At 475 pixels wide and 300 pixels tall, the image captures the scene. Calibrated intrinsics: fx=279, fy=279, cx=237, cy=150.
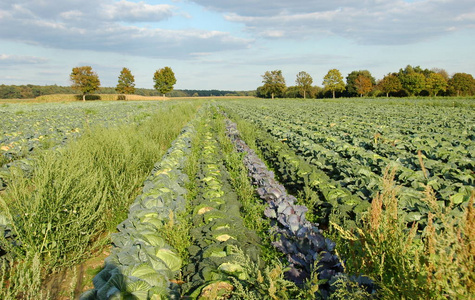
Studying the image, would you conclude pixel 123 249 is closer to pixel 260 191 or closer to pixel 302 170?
pixel 260 191

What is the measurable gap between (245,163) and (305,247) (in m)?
3.71

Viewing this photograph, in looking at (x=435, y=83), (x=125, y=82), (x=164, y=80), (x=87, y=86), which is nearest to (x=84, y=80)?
(x=87, y=86)

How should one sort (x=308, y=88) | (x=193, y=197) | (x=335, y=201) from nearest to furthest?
1. (x=335, y=201)
2. (x=193, y=197)
3. (x=308, y=88)

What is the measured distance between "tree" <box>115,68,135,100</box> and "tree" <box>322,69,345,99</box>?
4874cm

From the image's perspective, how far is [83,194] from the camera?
144 inches

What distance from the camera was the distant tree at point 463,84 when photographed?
5881 cm

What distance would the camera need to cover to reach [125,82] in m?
70.9

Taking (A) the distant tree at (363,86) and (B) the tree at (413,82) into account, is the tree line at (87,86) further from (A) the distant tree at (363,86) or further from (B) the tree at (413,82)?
(B) the tree at (413,82)

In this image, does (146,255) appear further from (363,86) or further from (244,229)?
(363,86)

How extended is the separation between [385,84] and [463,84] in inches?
640

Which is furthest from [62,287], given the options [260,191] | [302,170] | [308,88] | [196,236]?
[308,88]

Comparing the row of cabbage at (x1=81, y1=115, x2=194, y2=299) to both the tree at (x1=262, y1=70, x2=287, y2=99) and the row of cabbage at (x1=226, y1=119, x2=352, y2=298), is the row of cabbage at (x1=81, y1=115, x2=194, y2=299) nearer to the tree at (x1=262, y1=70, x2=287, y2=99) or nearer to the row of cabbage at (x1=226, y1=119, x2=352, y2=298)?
the row of cabbage at (x1=226, y1=119, x2=352, y2=298)

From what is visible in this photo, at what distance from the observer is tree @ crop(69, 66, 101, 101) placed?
60656 mm

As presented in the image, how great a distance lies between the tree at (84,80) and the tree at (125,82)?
7.45 metres
